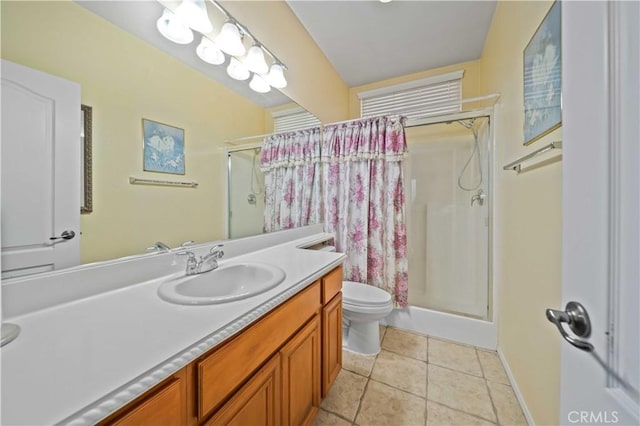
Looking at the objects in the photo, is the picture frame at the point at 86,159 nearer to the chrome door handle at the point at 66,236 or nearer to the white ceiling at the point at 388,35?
the chrome door handle at the point at 66,236

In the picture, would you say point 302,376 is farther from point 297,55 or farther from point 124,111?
point 297,55

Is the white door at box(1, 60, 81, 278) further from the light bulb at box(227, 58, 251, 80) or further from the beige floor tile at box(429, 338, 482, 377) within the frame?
the beige floor tile at box(429, 338, 482, 377)

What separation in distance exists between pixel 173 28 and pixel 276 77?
74 centimetres

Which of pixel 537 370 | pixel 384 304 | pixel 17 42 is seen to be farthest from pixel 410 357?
pixel 17 42

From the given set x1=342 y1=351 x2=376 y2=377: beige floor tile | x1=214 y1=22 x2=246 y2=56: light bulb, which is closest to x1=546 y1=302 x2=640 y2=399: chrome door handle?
x1=342 y1=351 x2=376 y2=377: beige floor tile

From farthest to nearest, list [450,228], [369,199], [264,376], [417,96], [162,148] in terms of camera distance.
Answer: [417,96] < [450,228] < [369,199] < [162,148] < [264,376]

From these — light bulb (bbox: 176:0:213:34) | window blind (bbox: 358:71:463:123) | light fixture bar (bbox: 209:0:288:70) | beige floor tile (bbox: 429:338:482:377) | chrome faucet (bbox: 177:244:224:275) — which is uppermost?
window blind (bbox: 358:71:463:123)

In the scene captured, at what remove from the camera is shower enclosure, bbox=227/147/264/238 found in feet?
4.34

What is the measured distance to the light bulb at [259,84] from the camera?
4.85 ft

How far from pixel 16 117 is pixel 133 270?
550 mm

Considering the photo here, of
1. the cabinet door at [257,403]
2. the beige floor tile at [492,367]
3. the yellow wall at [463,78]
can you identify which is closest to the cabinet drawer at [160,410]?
the cabinet door at [257,403]

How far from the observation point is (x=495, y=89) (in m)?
1.81

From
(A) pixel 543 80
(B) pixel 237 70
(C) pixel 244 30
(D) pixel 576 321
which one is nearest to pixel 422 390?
(D) pixel 576 321

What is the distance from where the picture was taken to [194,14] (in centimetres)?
108
